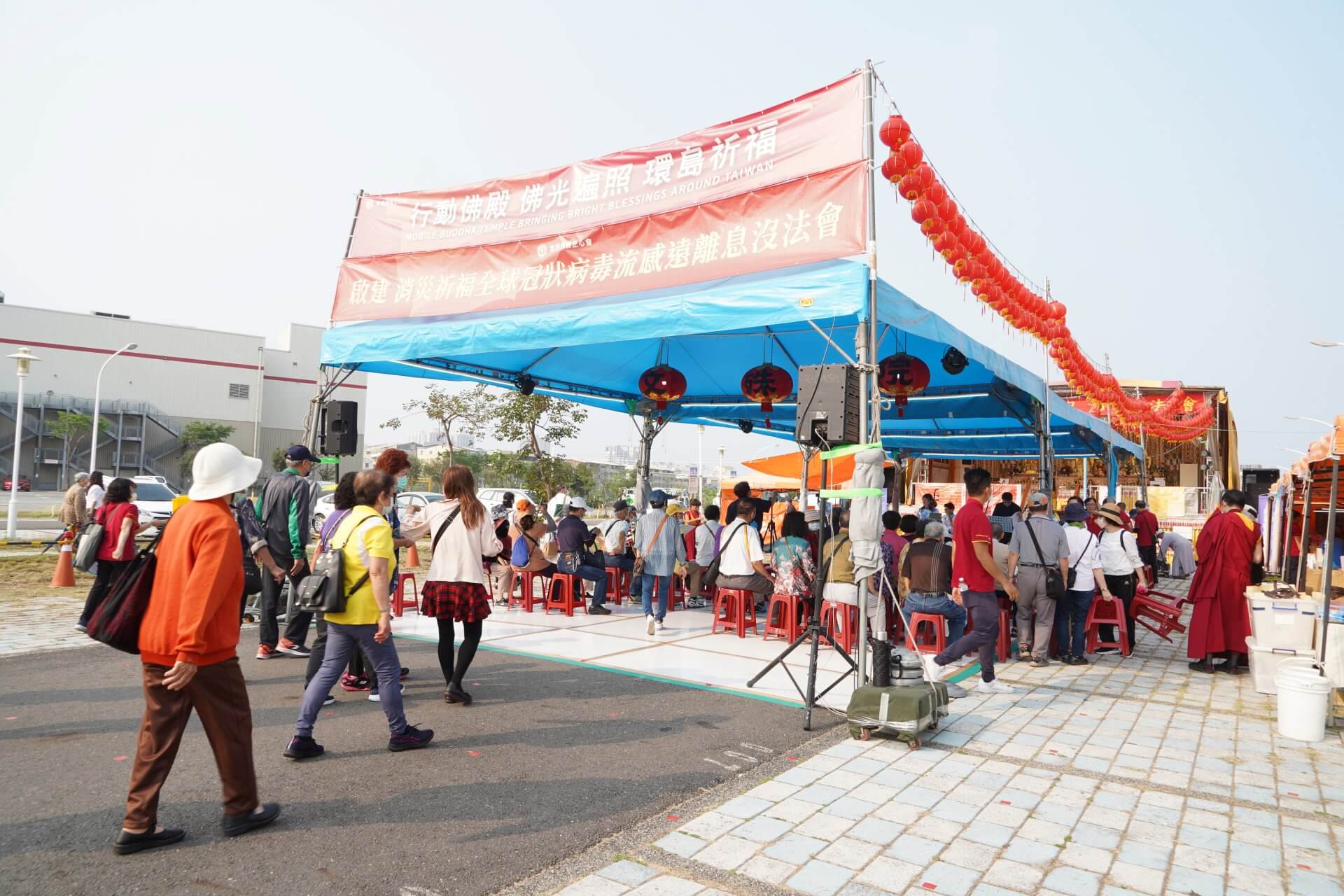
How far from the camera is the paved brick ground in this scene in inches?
125

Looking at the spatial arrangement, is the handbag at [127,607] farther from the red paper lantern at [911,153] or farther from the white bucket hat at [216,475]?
the red paper lantern at [911,153]

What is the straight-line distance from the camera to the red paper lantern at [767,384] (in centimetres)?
1088

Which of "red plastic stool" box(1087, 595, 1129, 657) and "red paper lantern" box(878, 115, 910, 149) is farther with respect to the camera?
"red plastic stool" box(1087, 595, 1129, 657)

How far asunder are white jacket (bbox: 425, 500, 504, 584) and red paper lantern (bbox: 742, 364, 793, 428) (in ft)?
19.7

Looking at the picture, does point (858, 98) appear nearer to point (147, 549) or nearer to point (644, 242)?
point (644, 242)

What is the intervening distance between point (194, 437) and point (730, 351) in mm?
56174

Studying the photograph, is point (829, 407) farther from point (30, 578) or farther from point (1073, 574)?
point (30, 578)

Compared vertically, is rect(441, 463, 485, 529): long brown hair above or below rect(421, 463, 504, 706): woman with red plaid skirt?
above

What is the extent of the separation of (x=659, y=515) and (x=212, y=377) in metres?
60.9

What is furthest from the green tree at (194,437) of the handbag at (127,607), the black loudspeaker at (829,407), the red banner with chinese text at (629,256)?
the handbag at (127,607)

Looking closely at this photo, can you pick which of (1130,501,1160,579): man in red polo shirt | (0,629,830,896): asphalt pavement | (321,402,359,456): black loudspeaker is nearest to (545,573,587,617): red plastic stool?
(321,402,359,456): black loudspeaker

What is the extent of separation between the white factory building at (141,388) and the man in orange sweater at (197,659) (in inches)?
2153

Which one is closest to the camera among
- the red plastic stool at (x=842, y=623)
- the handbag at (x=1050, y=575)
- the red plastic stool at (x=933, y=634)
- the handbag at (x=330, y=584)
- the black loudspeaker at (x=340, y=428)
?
the handbag at (x=330, y=584)

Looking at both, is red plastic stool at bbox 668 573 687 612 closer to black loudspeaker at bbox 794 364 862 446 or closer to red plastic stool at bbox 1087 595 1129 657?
red plastic stool at bbox 1087 595 1129 657
